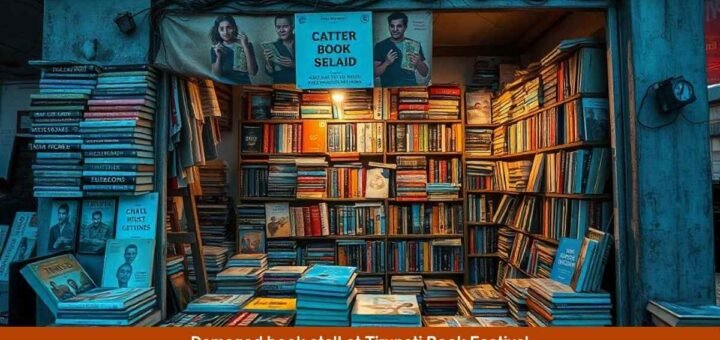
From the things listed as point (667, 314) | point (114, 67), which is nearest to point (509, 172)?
point (667, 314)

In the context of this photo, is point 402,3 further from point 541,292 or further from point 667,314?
point 667,314

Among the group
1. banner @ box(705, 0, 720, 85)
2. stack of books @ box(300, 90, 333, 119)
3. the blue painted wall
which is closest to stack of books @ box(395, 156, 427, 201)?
stack of books @ box(300, 90, 333, 119)

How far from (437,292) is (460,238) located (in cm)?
61

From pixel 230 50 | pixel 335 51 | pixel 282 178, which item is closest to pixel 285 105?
pixel 282 178

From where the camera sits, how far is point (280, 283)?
8.62 feet

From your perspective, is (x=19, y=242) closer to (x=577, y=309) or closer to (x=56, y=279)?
(x=56, y=279)

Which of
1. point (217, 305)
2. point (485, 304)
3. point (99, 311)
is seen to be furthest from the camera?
point (485, 304)

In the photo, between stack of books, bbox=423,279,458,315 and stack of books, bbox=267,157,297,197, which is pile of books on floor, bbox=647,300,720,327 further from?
stack of books, bbox=267,157,297,197

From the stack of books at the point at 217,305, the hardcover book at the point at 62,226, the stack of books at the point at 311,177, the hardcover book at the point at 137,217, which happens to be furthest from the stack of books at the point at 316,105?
the hardcover book at the point at 62,226

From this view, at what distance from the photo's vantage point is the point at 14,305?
2.03 metres

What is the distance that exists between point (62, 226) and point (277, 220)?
64.2 inches

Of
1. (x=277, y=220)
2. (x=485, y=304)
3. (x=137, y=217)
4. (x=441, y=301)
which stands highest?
(x=137, y=217)

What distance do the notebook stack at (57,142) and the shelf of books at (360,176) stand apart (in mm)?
1551
